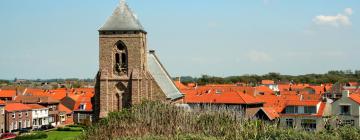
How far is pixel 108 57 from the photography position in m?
40.6

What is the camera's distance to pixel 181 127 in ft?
93.0

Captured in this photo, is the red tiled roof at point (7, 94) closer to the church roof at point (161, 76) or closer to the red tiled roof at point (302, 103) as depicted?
the church roof at point (161, 76)

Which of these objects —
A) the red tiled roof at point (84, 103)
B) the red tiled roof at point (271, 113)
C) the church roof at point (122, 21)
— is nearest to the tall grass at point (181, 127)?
the church roof at point (122, 21)

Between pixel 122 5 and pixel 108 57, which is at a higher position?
pixel 122 5

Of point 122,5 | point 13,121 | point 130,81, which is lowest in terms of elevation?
point 13,121

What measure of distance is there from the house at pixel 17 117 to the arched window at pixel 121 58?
111 feet

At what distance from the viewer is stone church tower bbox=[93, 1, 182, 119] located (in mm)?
40188

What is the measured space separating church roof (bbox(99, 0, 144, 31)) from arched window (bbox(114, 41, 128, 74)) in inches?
49.4

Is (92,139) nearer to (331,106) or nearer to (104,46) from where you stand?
(104,46)

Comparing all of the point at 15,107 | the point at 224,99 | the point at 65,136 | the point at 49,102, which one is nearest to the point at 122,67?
the point at 65,136

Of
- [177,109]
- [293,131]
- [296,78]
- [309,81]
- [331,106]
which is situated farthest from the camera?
[296,78]

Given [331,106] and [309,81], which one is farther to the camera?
[309,81]

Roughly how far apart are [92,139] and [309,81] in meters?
146

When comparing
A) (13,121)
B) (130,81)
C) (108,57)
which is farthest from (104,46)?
(13,121)
